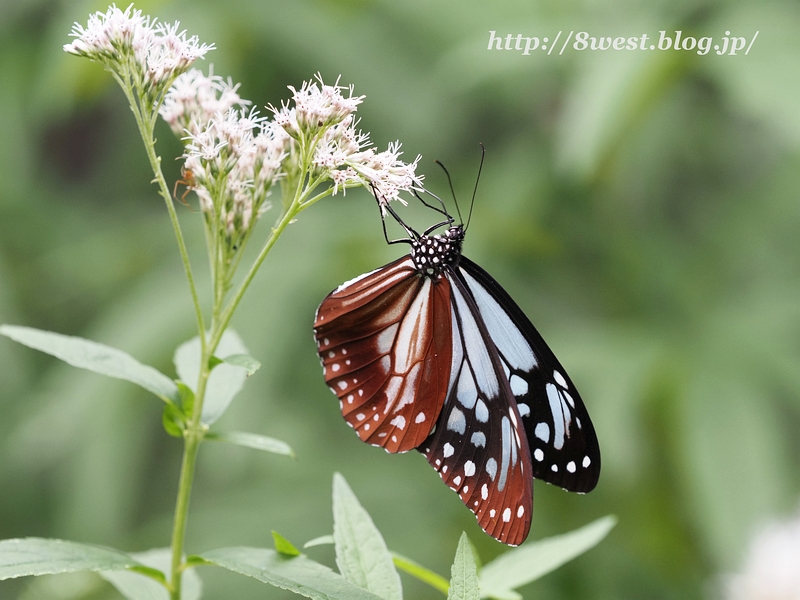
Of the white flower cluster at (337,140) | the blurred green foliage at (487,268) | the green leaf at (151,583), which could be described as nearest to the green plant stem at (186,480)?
the green leaf at (151,583)

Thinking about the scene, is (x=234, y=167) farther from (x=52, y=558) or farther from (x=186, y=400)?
(x=52, y=558)

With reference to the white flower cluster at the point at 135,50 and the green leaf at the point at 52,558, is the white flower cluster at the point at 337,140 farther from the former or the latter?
the green leaf at the point at 52,558

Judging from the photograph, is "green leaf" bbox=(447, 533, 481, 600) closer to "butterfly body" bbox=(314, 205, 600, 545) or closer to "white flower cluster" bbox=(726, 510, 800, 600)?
"butterfly body" bbox=(314, 205, 600, 545)

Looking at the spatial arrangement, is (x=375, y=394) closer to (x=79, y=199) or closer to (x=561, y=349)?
(x=561, y=349)

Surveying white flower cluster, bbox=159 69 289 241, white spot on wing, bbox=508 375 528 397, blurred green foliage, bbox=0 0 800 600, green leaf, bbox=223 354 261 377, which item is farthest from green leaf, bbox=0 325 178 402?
blurred green foliage, bbox=0 0 800 600

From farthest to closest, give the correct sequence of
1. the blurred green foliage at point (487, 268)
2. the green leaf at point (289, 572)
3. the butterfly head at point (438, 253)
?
the blurred green foliage at point (487, 268), the butterfly head at point (438, 253), the green leaf at point (289, 572)

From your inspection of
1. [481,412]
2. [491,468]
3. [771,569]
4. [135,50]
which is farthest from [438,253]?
A: [771,569]

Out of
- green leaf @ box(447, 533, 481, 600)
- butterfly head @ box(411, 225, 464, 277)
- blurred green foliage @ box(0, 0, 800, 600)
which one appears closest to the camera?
green leaf @ box(447, 533, 481, 600)
